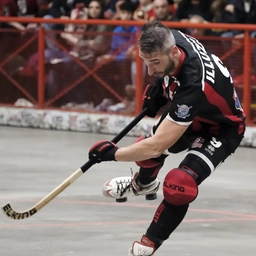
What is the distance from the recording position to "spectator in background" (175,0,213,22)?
41.4ft

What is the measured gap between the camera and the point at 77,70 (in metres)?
13.1

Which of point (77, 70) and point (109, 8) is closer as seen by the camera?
point (77, 70)

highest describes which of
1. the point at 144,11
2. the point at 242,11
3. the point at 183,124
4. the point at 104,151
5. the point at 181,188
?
the point at 183,124

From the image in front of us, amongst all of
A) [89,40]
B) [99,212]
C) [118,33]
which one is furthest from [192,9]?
[99,212]

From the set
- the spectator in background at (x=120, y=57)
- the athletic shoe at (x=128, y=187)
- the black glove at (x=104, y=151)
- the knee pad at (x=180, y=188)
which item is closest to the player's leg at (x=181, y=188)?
the knee pad at (x=180, y=188)

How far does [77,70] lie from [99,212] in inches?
214

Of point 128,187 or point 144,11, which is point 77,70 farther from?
point 128,187

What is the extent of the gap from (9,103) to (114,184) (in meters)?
6.90

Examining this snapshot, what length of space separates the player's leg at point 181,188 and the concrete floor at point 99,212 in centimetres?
48

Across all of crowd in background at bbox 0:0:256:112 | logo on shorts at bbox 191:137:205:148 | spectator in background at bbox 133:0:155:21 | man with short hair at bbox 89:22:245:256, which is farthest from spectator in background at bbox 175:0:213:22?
logo on shorts at bbox 191:137:205:148

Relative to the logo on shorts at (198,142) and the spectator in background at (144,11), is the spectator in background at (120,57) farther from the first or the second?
the logo on shorts at (198,142)

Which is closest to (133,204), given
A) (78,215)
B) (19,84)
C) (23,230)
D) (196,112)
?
(78,215)

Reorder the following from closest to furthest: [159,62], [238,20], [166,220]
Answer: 1. [159,62]
2. [166,220]
3. [238,20]

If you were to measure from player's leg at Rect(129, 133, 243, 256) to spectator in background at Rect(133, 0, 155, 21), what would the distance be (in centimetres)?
694
